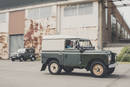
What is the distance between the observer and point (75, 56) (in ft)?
41.2

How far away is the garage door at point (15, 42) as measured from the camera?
37.6 metres

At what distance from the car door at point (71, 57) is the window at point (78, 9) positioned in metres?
18.6

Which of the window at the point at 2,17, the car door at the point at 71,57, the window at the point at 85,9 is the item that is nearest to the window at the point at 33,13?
the window at the point at 2,17

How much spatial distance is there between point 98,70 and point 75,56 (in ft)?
5.25

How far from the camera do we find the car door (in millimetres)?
12508

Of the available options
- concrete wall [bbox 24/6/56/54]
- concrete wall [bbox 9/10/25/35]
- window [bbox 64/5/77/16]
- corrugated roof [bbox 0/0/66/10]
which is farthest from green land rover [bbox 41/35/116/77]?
concrete wall [bbox 9/10/25/35]

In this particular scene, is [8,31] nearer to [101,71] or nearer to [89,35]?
[89,35]

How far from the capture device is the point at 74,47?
503 inches

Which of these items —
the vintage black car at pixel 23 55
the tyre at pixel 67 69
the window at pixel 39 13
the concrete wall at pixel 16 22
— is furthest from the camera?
the concrete wall at pixel 16 22

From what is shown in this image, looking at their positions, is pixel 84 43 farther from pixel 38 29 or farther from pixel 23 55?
pixel 38 29

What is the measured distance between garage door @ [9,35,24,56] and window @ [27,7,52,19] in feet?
13.7

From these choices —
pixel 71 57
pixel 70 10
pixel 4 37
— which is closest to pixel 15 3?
pixel 4 37

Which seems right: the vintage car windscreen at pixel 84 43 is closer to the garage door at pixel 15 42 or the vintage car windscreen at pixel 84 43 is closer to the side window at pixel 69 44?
the side window at pixel 69 44

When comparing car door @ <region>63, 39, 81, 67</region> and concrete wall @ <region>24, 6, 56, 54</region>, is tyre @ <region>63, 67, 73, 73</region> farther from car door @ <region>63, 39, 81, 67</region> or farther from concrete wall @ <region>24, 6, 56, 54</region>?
concrete wall @ <region>24, 6, 56, 54</region>
